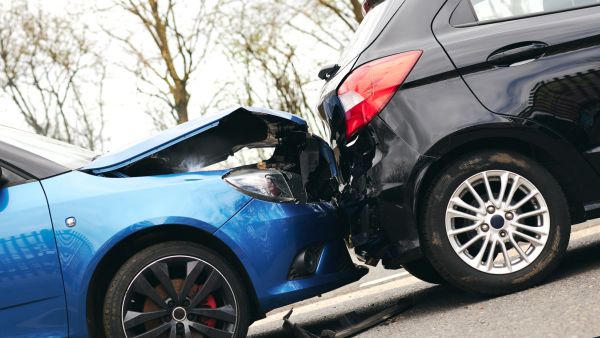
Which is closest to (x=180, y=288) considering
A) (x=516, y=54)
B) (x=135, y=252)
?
(x=135, y=252)

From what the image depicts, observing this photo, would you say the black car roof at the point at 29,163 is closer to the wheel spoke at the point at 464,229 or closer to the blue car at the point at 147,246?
the blue car at the point at 147,246

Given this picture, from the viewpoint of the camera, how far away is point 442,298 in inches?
180

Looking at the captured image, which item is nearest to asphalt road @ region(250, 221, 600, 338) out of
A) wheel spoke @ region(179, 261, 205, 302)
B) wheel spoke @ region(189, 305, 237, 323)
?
wheel spoke @ region(189, 305, 237, 323)

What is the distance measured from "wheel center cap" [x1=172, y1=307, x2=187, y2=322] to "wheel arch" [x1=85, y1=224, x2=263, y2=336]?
1.08ft

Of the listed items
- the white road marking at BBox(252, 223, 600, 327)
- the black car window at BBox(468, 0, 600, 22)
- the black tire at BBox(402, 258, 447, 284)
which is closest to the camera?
the black car window at BBox(468, 0, 600, 22)

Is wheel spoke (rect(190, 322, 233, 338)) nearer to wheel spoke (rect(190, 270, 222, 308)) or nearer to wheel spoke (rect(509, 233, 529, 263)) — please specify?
wheel spoke (rect(190, 270, 222, 308))

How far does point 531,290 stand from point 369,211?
900mm

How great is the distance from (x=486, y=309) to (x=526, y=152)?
842 millimetres

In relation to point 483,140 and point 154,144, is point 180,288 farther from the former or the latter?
point 483,140

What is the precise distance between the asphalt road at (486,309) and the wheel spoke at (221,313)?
0.73 metres

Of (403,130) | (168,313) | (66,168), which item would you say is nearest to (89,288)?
(168,313)

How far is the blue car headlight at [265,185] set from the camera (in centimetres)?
391

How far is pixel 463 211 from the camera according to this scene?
12.9 ft

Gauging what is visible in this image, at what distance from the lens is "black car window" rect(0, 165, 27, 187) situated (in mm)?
3814
